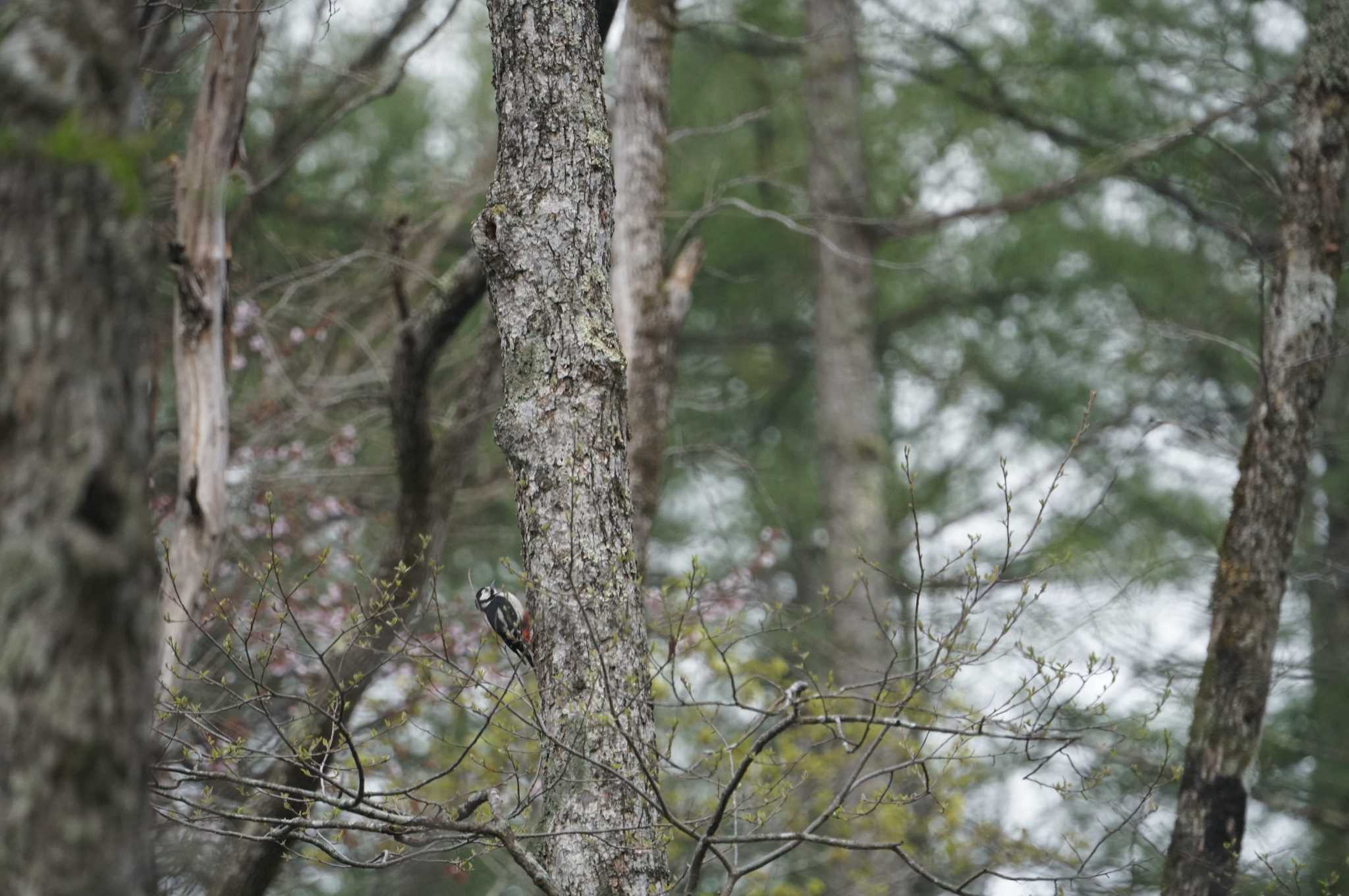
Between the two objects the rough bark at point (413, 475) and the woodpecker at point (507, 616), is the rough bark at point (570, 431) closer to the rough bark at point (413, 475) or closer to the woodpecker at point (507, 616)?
the woodpecker at point (507, 616)

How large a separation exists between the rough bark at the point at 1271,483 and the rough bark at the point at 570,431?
2313 mm

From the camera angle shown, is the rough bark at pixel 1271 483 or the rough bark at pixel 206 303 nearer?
the rough bark at pixel 1271 483

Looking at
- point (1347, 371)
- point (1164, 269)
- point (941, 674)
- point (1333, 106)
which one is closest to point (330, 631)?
point (941, 674)

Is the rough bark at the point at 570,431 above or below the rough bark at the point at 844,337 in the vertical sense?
below

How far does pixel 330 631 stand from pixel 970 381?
548 cm

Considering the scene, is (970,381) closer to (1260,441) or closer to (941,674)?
(1260,441)

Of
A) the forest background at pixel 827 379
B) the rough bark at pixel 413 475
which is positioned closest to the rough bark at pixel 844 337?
the forest background at pixel 827 379

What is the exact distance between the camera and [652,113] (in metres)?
5.68

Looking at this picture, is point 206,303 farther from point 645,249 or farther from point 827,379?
point 827,379

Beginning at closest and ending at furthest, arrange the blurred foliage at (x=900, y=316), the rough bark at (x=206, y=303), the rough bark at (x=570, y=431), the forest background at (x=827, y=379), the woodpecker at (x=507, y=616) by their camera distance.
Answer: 1. the rough bark at (x=570, y=431)
2. the woodpecker at (x=507, y=616)
3. the rough bark at (x=206, y=303)
4. the forest background at (x=827, y=379)
5. the blurred foliage at (x=900, y=316)

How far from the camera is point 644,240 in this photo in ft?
18.0

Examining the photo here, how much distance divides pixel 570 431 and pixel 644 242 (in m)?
2.75

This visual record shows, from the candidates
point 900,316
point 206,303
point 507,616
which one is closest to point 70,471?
point 507,616

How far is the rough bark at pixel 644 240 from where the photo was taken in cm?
534
